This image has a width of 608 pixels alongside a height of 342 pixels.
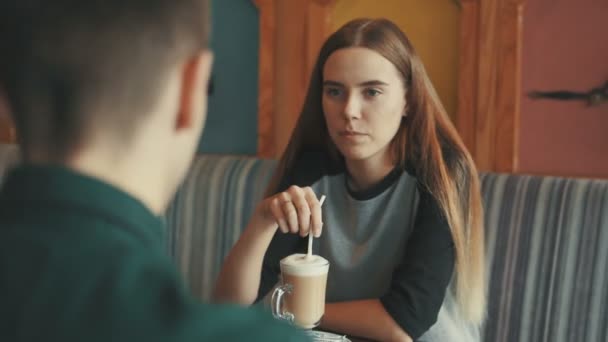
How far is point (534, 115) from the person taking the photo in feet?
6.88

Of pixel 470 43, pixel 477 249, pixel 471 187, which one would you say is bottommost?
pixel 477 249

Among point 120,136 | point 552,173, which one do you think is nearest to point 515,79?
point 552,173

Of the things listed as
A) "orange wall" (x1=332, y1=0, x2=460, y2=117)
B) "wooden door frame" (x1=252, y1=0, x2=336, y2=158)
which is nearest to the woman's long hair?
"orange wall" (x1=332, y1=0, x2=460, y2=117)

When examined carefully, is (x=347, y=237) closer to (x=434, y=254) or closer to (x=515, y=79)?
(x=434, y=254)

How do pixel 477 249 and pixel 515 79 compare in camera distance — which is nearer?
pixel 477 249

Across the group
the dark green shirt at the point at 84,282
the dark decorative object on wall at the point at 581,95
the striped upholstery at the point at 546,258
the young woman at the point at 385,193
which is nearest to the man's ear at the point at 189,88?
the dark green shirt at the point at 84,282

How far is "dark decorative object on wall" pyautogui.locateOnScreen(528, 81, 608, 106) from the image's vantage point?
6.51 feet

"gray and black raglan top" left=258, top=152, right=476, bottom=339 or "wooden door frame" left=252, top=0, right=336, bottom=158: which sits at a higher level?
"wooden door frame" left=252, top=0, right=336, bottom=158

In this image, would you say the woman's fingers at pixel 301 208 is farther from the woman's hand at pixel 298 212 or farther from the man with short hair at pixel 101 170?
the man with short hair at pixel 101 170

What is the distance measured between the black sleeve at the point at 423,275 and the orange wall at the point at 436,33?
32.2 inches

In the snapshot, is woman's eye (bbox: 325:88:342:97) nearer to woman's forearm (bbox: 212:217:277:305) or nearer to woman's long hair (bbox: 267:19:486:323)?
woman's long hair (bbox: 267:19:486:323)

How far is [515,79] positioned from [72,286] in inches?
73.3

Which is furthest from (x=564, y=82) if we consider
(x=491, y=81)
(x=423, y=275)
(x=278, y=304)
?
(x=278, y=304)

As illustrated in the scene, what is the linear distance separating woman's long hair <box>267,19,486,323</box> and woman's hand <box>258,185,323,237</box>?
38 centimetres
